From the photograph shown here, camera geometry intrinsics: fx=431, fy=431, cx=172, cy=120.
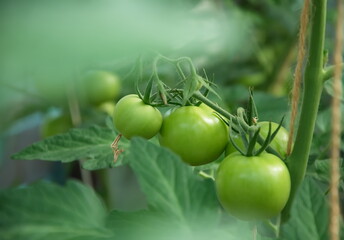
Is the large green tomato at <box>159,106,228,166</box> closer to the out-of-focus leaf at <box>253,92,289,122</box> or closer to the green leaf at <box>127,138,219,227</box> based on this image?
the green leaf at <box>127,138,219,227</box>

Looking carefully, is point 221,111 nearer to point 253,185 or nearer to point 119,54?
point 253,185

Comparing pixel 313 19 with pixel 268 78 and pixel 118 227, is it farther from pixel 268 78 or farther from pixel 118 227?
pixel 268 78

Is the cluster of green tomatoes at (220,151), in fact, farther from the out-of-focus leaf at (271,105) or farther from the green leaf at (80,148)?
the out-of-focus leaf at (271,105)

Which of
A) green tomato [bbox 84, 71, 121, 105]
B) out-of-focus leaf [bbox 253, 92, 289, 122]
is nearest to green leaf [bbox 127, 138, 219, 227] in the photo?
out-of-focus leaf [bbox 253, 92, 289, 122]

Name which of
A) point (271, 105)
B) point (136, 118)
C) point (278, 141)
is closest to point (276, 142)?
point (278, 141)

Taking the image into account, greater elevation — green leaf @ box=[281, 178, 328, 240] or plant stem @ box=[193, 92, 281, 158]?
plant stem @ box=[193, 92, 281, 158]

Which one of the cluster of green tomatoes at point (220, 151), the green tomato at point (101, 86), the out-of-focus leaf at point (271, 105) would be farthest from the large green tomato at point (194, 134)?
the green tomato at point (101, 86)
